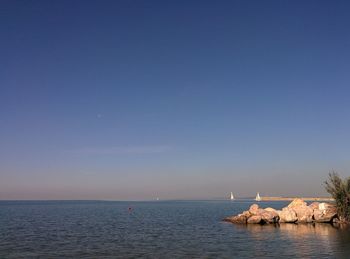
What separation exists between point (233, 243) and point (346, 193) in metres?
37.5

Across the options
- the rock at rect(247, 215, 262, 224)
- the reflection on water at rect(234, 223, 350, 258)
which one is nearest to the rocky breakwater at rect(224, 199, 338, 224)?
the rock at rect(247, 215, 262, 224)

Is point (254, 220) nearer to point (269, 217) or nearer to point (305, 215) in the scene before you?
point (269, 217)

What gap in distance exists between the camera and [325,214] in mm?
87000

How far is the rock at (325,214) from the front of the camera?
86.3 m

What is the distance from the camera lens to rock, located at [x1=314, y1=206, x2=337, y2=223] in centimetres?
8631

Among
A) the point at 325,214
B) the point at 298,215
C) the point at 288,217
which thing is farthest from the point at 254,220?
the point at 325,214

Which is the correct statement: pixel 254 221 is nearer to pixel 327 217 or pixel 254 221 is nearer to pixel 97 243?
pixel 327 217

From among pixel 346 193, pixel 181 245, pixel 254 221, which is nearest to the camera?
pixel 181 245

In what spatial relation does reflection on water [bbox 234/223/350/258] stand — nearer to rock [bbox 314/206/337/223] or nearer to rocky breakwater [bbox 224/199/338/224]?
rock [bbox 314/206/337/223]

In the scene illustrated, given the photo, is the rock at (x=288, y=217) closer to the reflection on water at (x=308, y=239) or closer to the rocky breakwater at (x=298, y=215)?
the rocky breakwater at (x=298, y=215)

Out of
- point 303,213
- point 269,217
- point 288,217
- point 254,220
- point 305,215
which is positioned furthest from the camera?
point 254,220

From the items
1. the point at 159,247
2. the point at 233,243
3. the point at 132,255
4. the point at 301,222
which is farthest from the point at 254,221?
the point at 132,255

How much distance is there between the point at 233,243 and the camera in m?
58.0

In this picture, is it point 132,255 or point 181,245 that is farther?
point 181,245
